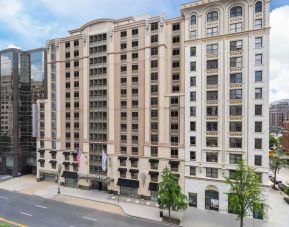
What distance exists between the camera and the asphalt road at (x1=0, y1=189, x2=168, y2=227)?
34406mm

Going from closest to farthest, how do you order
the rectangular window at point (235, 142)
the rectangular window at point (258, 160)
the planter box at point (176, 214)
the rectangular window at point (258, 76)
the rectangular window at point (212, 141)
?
1. the rectangular window at point (258, 160)
2. the planter box at point (176, 214)
3. the rectangular window at point (258, 76)
4. the rectangular window at point (235, 142)
5. the rectangular window at point (212, 141)

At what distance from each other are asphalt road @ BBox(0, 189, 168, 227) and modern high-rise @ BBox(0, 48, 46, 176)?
63.1 ft

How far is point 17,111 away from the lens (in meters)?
61.7

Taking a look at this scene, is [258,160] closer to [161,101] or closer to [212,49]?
[161,101]

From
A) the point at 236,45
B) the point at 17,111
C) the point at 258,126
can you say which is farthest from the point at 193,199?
the point at 17,111

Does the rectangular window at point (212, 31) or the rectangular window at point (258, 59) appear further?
the rectangular window at point (212, 31)

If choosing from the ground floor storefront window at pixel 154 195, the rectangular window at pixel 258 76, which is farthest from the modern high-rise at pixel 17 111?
the rectangular window at pixel 258 76

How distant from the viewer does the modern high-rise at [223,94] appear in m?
36.8

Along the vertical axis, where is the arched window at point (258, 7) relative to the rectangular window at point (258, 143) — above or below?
above

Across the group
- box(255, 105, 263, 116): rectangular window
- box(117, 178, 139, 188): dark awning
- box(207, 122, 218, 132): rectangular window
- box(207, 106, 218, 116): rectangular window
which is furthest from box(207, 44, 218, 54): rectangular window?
box(117, 178, 139, 188): dark awning

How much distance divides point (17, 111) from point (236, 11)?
203ft

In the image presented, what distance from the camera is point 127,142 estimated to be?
47250mm

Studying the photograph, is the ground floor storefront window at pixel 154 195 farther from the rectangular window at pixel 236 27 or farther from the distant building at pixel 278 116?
the distant building at pixel 278 116

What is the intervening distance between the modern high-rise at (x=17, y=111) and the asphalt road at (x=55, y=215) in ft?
63.1
